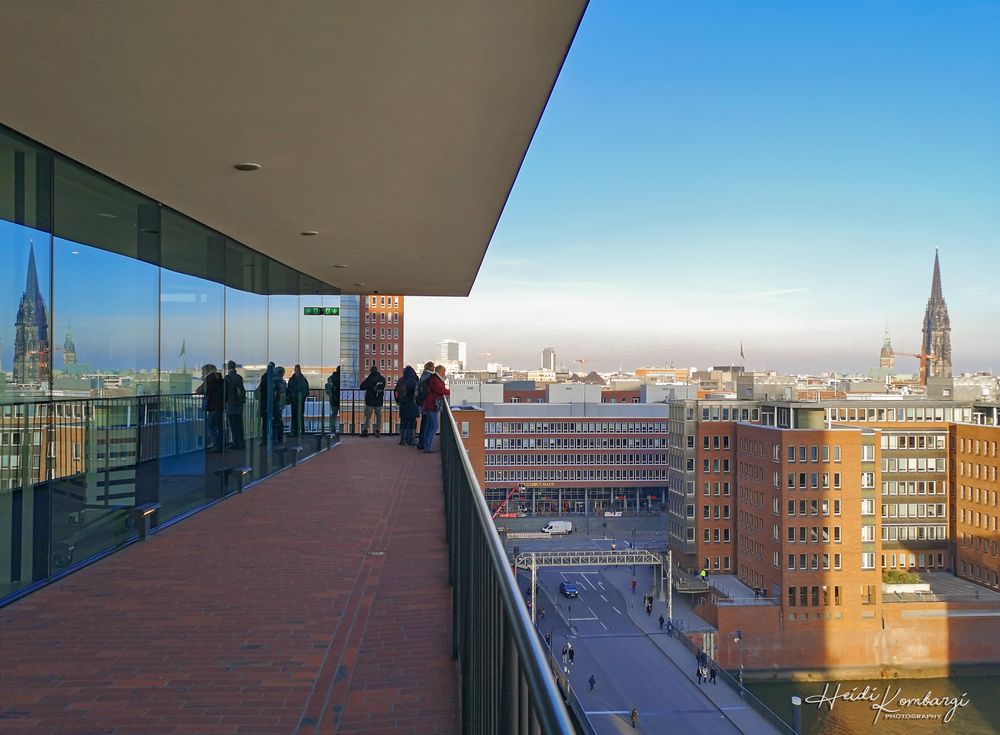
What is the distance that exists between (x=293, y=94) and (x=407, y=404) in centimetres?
1060

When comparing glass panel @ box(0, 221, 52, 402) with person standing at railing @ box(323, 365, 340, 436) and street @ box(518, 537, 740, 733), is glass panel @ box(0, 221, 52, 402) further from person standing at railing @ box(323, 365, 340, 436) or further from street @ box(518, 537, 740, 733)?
street @ box(518, 537, 740, 733)

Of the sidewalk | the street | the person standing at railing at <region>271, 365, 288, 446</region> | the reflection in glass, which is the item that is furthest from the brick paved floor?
the sidewalk

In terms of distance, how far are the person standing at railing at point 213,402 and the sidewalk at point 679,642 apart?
4024 centimetres

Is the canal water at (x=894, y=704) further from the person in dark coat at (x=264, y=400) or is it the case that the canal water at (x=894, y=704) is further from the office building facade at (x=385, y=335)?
the person in dark coat at (x=264, y=400)

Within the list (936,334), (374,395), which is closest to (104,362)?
(374,395)

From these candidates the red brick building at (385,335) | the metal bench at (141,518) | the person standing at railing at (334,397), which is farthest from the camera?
the red brick building at (385,335)

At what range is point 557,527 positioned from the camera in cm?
7262

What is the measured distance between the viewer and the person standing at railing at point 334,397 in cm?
1520

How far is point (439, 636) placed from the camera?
4297 mm

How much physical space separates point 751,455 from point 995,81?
462 feet

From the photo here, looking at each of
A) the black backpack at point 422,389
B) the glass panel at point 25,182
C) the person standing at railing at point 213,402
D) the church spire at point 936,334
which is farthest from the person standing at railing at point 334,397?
the church spire at point 936,334

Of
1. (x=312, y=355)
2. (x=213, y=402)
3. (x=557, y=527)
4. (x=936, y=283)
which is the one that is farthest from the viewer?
(x=936, y=283)

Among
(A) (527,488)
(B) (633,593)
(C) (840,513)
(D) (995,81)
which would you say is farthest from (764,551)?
(D) (995,81)

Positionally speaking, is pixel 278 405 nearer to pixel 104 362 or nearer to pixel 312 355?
pixel 312 355
